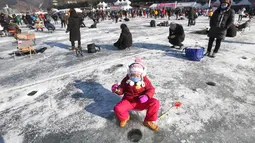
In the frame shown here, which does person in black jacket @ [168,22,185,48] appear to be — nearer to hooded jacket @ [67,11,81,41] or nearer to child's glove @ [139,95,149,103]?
hooded jacket @ [67,11,81,41]

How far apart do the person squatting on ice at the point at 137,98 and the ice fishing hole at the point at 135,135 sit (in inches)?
6.3

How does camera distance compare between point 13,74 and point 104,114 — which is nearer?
point 104,114

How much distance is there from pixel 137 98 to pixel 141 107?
0.15 meters

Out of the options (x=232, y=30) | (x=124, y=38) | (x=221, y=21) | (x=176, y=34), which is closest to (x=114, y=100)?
(x=124, y=38)

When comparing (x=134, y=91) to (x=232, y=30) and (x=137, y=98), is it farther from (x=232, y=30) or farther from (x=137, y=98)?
(x=232, y=30)

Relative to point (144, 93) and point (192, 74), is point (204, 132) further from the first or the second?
point (192, 74)

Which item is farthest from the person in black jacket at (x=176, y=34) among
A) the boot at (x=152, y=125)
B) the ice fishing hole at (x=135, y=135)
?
the ice fishing hole at (x=135, y=135)

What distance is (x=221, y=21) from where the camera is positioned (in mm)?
4598

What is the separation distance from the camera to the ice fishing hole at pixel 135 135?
221cm

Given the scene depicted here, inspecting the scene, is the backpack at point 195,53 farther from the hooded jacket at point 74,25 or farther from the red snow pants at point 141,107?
the hooded jacket at point 74,25

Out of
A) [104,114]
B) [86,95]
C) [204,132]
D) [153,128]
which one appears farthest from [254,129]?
[86,95]

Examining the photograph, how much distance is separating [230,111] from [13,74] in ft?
19.0

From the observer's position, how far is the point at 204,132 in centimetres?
228

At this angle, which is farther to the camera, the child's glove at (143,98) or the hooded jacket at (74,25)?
the hooded jacket at (74,25)
